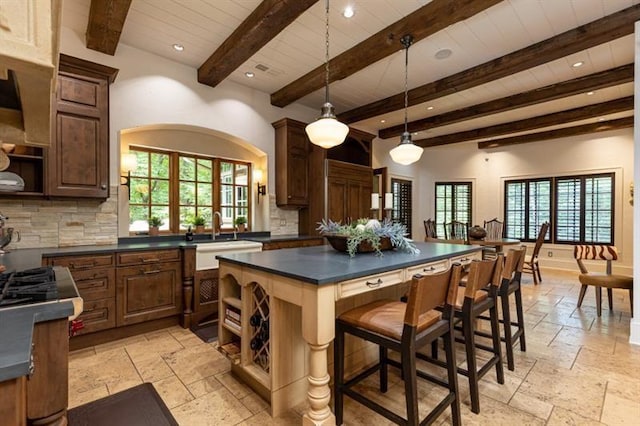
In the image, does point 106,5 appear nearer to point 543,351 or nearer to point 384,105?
point 384,105

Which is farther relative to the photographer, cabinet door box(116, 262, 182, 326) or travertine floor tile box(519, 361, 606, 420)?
cabinet door box(116, 262, 182, 326)

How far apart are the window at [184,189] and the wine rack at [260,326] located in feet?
8.28

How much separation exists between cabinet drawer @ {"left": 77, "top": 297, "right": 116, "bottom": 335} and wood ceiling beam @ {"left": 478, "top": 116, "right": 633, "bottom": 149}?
806 centimetres

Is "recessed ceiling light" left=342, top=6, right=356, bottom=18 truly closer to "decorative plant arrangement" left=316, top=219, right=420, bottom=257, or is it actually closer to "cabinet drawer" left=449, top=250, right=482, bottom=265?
"decorative plant arrangement" left=316, top=219, right=420, bottom=257

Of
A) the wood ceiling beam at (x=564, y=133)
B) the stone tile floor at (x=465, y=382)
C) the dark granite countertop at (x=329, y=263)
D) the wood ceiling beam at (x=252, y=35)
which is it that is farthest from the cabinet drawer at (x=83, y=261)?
the wood ceiling beam at (x=564, y=133)

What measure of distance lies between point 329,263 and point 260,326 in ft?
2.12

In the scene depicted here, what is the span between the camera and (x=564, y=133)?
648 cm

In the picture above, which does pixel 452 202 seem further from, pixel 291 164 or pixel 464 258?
pixel 464 258

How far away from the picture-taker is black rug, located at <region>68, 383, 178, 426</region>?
114cm

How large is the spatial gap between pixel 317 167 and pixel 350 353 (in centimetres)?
316

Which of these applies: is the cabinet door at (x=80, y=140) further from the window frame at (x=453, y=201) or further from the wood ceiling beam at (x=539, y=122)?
the window frame at (x=453, y=201)

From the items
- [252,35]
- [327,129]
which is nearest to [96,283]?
[327,129]

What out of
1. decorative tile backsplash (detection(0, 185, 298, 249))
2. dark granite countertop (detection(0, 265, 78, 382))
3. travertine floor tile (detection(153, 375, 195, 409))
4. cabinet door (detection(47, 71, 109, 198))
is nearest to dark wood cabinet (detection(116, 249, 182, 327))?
decorative tile backsplash (detection(0, 185, 298, 249))

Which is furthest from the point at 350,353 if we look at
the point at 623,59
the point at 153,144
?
the point at 623,59
